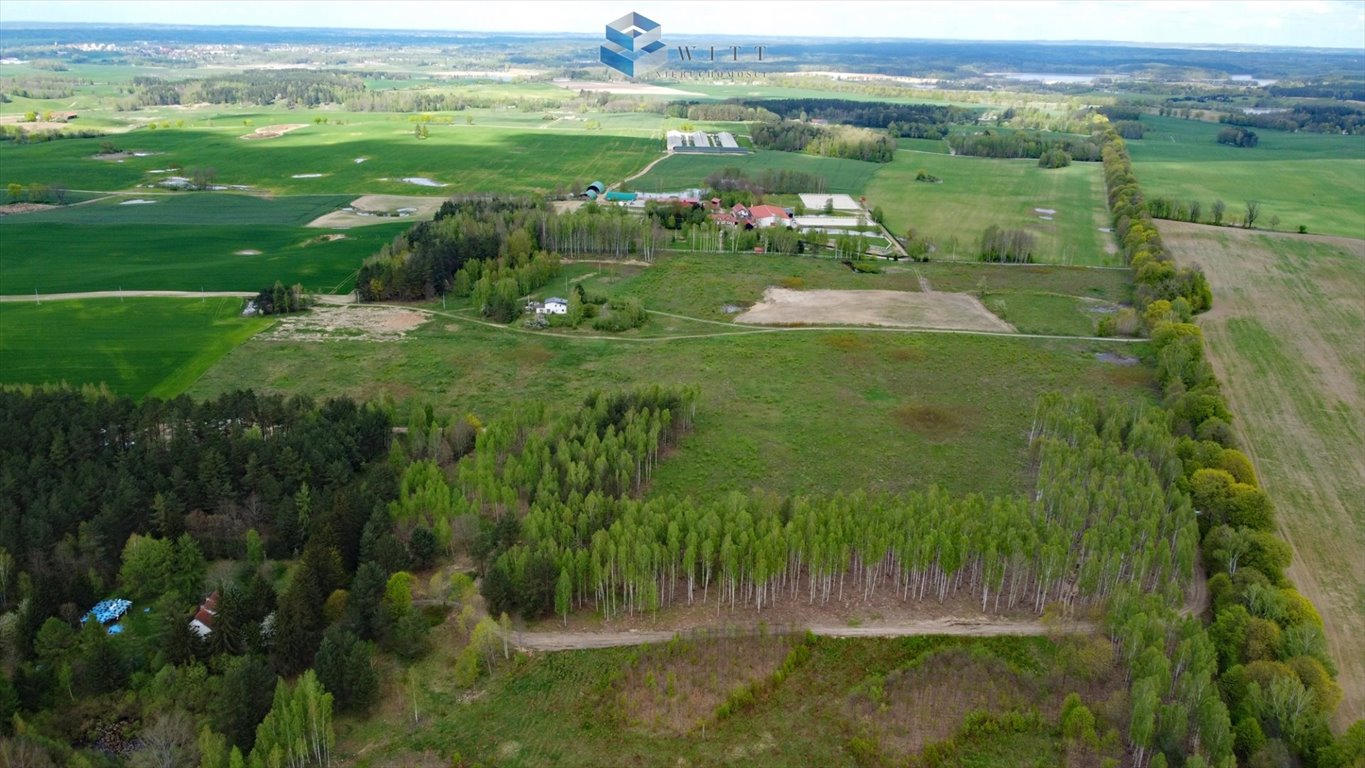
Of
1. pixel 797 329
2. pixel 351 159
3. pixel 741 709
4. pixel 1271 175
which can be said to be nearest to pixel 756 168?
pixel 351 159

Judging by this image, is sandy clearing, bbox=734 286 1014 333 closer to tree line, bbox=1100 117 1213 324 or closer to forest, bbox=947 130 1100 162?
tree line, bbox=1100 117 1213 324

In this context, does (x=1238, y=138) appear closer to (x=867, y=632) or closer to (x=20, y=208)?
(x=867, y=632)

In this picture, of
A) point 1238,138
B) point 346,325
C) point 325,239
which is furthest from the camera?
point 1238,138

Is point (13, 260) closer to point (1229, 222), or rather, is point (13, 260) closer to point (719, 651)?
point (719, 651)

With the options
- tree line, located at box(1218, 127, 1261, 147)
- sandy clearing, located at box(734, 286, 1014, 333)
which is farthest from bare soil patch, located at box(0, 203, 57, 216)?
tree line, located at box(1218, 127, 1261, 147)

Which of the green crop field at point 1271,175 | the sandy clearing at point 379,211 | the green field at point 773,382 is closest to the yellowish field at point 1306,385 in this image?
the green field at point 773,382

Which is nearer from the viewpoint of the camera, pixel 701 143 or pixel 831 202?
pixel 831 202
